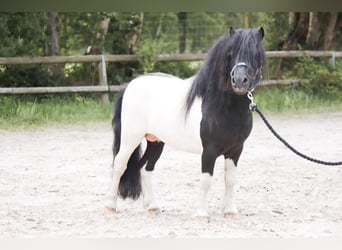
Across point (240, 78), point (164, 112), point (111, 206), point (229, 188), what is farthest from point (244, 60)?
point (111, 206)

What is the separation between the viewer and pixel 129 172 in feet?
8.09

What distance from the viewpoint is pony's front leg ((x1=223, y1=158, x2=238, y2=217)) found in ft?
7.56

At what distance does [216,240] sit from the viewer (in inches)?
88.4

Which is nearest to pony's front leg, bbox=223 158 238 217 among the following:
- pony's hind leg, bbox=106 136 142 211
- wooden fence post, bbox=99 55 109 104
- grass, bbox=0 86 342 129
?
pony's hind leg, bbox=106 136 142 211

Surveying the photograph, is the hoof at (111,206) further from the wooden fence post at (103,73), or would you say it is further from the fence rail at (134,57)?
the fence rail at (134,57)

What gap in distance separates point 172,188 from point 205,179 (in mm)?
512

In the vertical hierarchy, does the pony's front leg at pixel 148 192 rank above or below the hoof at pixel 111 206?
above

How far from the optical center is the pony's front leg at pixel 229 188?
7.56 feet

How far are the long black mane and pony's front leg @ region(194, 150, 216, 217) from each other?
171 mm

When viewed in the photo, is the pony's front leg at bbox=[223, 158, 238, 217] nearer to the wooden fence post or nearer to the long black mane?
the long black mane

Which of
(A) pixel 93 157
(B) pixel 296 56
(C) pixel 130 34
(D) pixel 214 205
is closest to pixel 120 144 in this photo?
(D) pixel 214 205

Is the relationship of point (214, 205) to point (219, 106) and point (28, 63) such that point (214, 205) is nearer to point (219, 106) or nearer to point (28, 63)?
point (219, 106)

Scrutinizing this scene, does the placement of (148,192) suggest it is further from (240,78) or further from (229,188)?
(240,78)

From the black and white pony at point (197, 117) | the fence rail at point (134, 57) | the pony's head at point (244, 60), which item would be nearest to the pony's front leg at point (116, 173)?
the black and white pony at point (197, 117)
